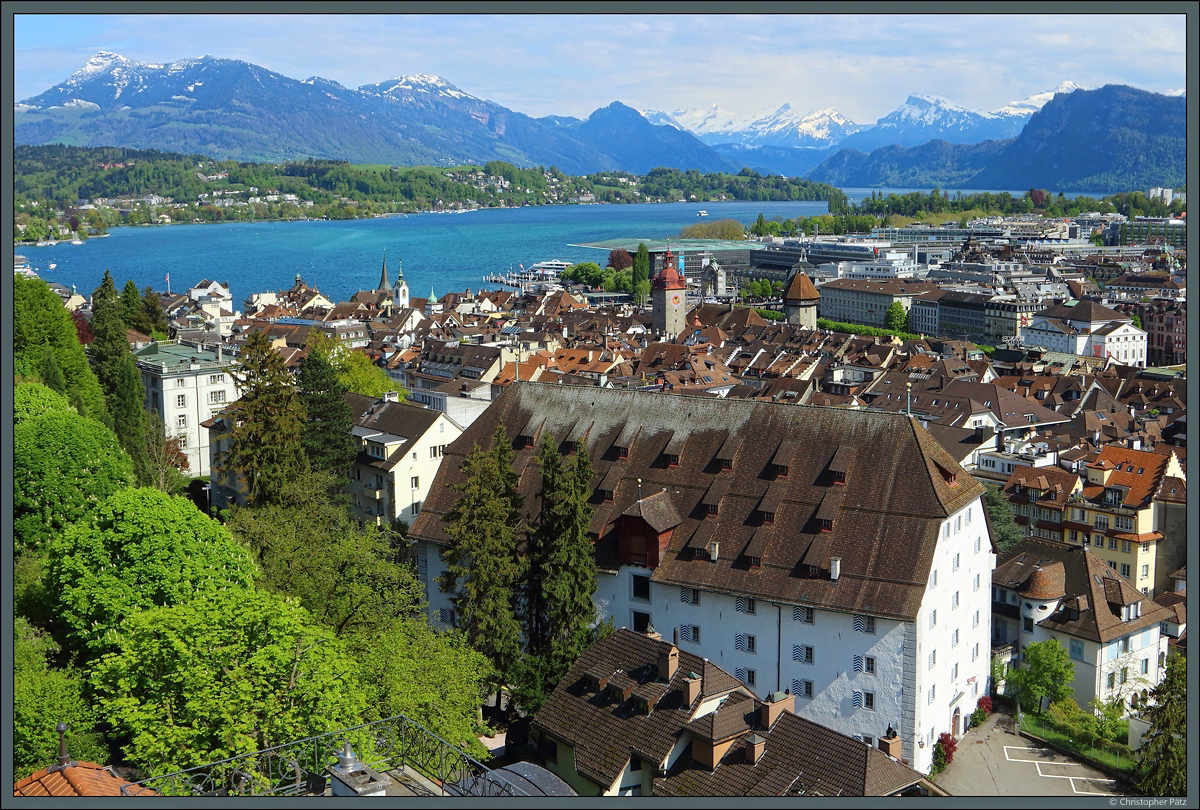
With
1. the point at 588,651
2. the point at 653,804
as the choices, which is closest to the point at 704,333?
the point at 588,651

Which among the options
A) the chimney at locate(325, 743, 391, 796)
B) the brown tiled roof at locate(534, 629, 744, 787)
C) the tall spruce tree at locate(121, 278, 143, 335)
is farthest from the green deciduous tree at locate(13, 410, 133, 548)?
the tall spruce tree at locate(121, 278, 143, 335)

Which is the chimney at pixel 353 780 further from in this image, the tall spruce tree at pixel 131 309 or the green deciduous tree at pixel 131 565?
the tall spruce tree at pixel 131 309

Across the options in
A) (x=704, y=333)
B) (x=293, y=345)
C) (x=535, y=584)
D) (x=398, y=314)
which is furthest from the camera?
(x=398, y=314)

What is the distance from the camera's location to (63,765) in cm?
1825

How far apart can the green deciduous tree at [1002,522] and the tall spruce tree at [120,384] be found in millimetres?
33765

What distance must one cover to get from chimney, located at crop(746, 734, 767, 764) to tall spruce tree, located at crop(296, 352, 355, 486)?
21673 millimetres

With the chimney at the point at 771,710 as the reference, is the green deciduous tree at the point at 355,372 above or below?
above

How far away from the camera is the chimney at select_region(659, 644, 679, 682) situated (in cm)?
2772

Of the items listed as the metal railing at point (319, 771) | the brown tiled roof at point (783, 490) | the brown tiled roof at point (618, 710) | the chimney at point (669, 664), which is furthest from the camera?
the brown tiled roof at point (783, 490)

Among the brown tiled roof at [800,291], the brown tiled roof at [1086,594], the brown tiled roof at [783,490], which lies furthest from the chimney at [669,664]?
the brown tiled roof at [800,291]

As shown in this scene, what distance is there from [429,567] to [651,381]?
46.0 meters

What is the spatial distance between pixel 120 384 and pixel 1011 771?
37983 mm

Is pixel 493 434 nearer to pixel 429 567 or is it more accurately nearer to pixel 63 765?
pixel 429 567

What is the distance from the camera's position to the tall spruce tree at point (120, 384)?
158 ft
